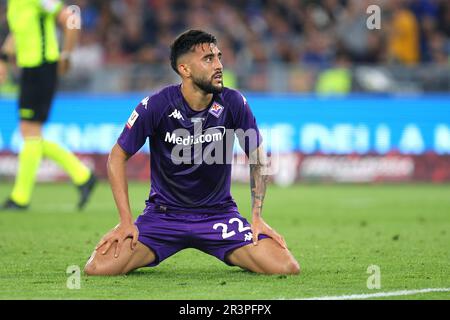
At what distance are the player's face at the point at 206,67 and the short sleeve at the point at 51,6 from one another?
16.8 feet

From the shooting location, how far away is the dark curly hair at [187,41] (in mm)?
7293

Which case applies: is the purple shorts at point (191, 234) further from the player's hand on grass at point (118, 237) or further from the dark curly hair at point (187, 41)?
the dark curly hair at point (187, 41)

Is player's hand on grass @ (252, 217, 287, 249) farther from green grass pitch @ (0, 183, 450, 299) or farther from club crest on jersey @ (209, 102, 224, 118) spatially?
club crest on jersey @ (209, 102, 224, 118)

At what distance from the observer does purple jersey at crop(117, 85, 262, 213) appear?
7312mm

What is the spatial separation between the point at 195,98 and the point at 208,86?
20 centimetres

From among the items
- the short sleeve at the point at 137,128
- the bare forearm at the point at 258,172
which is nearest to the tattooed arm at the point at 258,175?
the bare forearm at the point at 258,172

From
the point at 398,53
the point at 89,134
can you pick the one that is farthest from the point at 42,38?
the point at 398,53

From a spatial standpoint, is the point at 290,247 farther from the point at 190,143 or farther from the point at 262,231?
the point at 190,143

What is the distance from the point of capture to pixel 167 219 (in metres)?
7.34

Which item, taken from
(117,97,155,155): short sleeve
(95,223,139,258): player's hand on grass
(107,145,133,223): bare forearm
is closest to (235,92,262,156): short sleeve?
(117,97,155,155): short sleeve

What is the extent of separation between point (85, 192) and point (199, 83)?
5.27 meters

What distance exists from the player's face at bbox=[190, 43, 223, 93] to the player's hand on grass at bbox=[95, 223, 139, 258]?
1090mm

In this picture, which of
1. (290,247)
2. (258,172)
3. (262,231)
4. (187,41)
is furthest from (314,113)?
(262,231)

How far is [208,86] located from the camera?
7.22m
